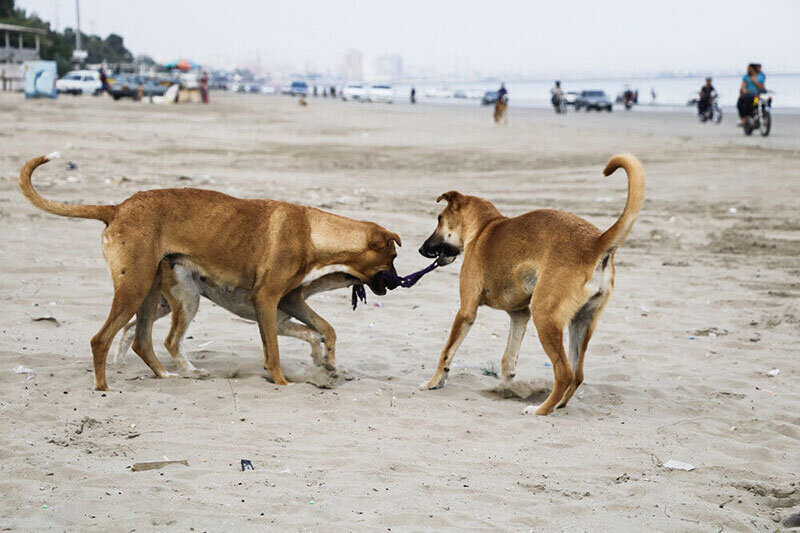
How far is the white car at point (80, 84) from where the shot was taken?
6494 cm

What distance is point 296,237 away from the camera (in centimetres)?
622

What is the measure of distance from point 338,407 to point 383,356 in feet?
4.84

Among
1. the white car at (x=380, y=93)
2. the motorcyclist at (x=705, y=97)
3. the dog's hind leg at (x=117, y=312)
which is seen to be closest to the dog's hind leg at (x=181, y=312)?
the dog's hind leg at (x=117, y=312)

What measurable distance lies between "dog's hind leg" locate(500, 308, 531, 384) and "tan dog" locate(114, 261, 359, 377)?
4.05 ft

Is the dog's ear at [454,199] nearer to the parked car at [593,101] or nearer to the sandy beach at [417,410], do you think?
the sandy beach at [417,410]

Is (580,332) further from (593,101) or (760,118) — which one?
(593,101)

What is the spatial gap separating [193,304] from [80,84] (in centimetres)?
6498

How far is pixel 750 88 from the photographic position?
88.1 feet

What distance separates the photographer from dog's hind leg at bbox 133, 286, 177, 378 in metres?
6.28

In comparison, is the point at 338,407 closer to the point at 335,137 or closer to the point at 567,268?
the point at 567,268

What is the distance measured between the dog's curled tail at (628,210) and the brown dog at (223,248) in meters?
1.68

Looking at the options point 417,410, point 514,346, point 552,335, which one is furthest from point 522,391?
point 417,410

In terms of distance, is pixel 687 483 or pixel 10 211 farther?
pixel 10 211

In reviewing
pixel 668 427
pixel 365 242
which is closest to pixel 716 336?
pixel 668 427
